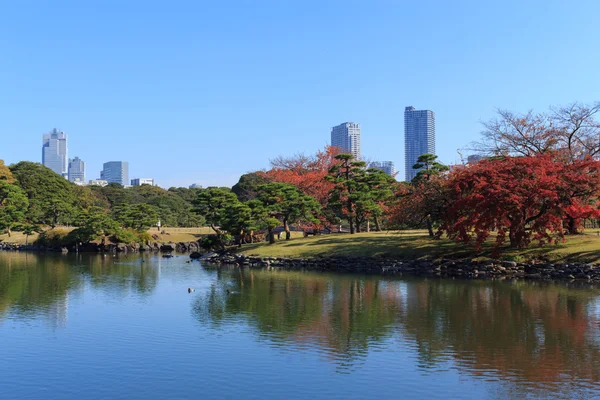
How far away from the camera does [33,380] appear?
10719 millimetres

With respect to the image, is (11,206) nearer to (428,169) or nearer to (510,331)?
(428,169)

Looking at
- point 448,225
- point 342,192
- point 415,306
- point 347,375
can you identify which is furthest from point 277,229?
point 347,375

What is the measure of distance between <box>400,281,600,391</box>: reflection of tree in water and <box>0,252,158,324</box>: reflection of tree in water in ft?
33.6

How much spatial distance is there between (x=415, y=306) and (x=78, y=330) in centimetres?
1009

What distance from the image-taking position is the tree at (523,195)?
2606 cm

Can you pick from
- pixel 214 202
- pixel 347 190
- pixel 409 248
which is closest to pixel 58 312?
pixel 409 248

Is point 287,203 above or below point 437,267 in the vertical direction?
above

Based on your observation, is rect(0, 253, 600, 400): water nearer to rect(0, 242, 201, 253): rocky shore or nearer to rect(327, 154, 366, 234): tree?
rect(327, 154, 366, 234): tree

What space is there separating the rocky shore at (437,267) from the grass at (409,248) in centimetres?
54

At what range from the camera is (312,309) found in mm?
18266

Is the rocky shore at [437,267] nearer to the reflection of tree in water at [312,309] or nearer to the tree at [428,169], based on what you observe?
the reflection of tree in water at [312,309]

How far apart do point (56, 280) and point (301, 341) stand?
17.0m

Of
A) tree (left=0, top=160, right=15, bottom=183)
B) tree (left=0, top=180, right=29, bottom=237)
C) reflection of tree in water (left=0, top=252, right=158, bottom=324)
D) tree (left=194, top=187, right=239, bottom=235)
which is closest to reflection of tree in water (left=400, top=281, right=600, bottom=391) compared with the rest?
reflection of tree in water (left=0, top=252, right=158, bottom=324)

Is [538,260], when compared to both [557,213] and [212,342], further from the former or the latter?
[212,342]
